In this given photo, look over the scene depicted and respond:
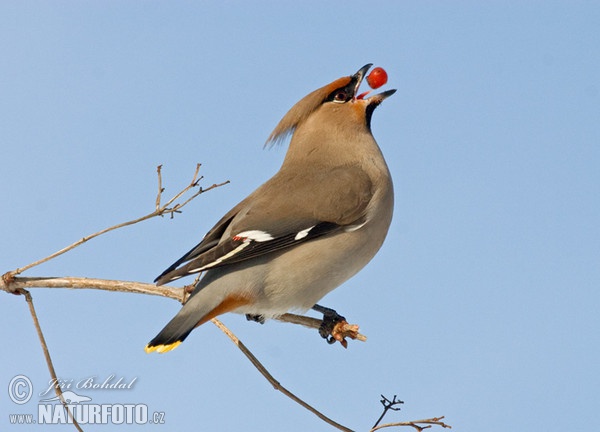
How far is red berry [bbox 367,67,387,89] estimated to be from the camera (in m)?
6.23

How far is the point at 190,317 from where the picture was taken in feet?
15.4

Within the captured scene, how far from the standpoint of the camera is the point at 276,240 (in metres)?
5.06

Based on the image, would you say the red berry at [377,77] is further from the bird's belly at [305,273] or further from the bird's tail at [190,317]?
the bird's tail at [190,317]

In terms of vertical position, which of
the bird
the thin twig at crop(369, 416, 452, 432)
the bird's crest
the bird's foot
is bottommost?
the thin twig at crop(369, 416, 452, 432)

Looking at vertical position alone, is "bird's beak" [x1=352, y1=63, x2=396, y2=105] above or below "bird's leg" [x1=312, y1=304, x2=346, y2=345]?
above

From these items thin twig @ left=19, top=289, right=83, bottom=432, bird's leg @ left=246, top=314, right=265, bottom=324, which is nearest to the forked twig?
thin twig @ left=19, top=289, right=83, bottom=432

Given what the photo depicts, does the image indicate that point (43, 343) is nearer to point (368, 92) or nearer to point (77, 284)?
point (77, 284)

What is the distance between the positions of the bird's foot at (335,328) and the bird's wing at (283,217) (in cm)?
63

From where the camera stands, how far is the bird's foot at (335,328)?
4945 millimetres

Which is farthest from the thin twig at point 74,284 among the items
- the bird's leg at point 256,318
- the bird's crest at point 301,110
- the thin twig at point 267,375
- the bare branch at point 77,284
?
the bird's crest at point 301,110

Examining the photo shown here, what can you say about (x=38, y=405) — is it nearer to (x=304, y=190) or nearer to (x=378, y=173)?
(x=304, y=190)

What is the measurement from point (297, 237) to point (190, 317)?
0.90 m

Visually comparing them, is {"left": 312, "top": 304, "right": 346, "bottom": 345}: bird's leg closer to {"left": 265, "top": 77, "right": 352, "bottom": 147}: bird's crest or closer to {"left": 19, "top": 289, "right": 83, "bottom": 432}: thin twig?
{"left": 265, "top": 77, "right": 352, "bottom": 147}: bird's crest

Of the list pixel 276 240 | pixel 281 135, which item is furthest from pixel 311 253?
pixel 281 135
